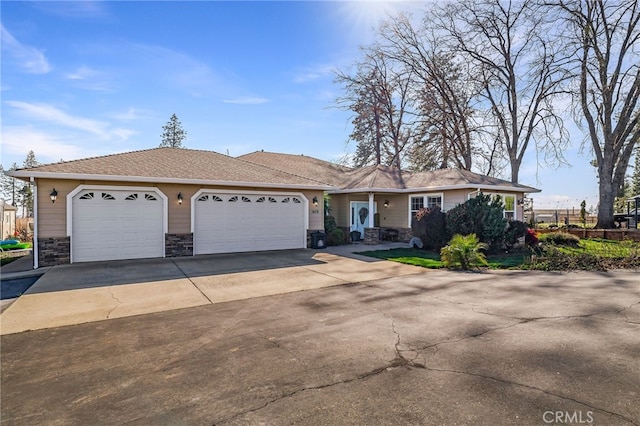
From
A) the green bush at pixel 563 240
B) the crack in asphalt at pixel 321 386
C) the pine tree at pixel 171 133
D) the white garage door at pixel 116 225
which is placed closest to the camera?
the crack in asphalt at pixel 321 386

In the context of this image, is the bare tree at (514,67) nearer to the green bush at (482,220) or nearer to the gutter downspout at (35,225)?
the green bush at (482,220)

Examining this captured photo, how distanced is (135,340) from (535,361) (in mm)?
4763

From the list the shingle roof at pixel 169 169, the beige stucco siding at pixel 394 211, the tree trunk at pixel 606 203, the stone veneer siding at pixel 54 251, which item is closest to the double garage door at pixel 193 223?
the stone veneer siding at pixel 54 251

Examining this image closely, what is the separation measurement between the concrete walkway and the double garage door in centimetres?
64

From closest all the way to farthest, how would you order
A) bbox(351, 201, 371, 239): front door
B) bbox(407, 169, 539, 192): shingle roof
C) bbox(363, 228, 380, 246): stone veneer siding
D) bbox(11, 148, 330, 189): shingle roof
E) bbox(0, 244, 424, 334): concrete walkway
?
1. bbox(0, 244, 424, 334): concrete walkway
2. bbox(11, 148, 330, 189): shingle roof
3. bbox(407, 169, 539, 192): shingle roof
4. bbox(363, 228, 380, 246): stone veneer siding
5. bbox(351, 201, 371, 239): front door

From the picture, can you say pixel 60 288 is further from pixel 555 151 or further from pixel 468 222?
pixel 555 151

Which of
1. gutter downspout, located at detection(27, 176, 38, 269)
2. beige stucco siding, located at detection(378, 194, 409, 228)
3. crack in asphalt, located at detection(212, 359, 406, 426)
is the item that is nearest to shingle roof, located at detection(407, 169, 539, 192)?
beige stucco siding, located at detection(378, 194, 409, 228)

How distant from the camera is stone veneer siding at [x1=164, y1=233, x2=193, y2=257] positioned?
11.3m

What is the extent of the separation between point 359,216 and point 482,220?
6694mm

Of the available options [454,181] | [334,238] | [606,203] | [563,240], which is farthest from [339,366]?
[606,203]

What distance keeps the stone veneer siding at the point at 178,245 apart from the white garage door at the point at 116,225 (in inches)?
6.4

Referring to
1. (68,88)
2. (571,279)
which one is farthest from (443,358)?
(68,88)

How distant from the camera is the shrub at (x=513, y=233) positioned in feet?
40.7

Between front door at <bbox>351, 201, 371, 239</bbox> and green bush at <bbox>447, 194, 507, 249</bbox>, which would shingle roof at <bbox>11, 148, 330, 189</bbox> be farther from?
green bush at <bbox>447, 194, 507, 249</bbox>
